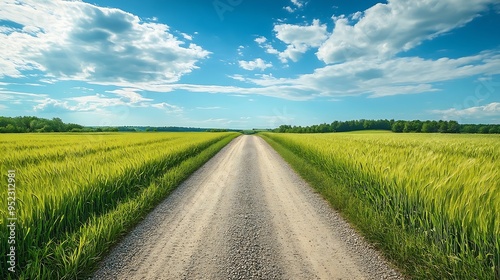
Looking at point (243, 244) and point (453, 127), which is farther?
point (453, 127)

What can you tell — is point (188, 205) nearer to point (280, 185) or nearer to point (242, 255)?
point (242, 255)

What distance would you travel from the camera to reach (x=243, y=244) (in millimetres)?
4430

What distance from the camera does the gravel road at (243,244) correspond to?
3.58 meters

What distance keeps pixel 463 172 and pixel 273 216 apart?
154 inches

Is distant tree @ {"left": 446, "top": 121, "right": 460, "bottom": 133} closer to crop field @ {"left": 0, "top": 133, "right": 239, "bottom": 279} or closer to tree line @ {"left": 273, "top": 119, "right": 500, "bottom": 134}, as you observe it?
tree line @ {"left": 273, "top": 119, "right": 500, "bottom": 134}

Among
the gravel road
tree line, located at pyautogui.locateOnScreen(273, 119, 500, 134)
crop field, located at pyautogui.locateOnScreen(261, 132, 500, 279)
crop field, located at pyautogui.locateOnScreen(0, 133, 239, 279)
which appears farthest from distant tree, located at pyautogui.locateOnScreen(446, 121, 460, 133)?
crop field, located at pyautogui.locateOnScreen(0, 133, 239, 279)

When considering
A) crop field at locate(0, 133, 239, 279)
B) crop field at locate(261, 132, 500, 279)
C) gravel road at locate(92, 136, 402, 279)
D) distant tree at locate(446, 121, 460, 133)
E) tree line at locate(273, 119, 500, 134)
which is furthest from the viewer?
distant tree at locate(446, 121, 460, 133)

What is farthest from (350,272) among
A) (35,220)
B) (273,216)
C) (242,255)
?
(35,220)

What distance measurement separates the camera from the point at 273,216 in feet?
19.4

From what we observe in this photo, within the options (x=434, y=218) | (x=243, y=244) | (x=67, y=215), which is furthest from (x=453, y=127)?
(x=67, y=215)

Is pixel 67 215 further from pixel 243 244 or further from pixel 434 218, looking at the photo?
pixel 434 218

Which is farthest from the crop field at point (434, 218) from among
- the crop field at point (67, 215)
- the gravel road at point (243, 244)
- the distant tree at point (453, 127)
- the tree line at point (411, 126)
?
the distant tree at point (453, 127)

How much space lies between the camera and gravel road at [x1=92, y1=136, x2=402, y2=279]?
3584 mm

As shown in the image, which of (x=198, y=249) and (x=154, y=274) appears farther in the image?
(x=198, y=249)
